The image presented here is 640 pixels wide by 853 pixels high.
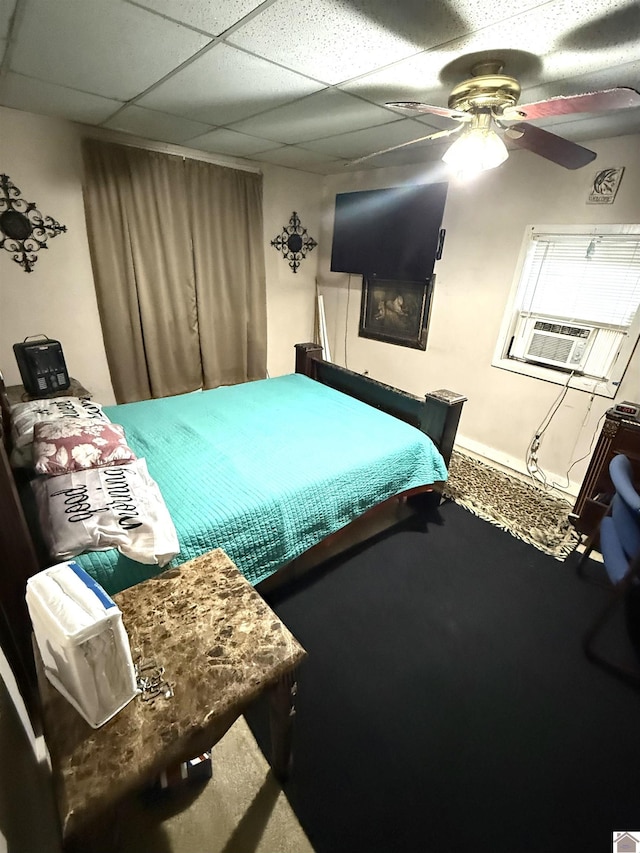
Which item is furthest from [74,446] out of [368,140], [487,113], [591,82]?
[368,140]

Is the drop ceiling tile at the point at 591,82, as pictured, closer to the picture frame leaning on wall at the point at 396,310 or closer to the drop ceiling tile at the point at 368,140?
the drop ceiling tile at the point at 368,140

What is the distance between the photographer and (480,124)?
1.51m

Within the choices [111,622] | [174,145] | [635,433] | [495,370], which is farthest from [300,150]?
[111,622]

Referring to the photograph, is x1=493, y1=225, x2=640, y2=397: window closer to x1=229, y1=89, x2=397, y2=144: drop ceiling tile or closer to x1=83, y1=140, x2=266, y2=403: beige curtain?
x1=229, y1=89, x2=397, y2=144: drop ceiling tile

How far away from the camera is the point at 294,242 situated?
4.04 m

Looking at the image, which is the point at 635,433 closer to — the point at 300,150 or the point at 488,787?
the point at 488,787

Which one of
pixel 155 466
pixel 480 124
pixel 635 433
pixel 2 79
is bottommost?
pixel 155 466

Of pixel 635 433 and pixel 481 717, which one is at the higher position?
pixel 635 433

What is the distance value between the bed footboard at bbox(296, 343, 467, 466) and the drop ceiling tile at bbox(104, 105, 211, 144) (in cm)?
165

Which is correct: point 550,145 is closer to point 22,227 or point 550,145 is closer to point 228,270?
point 228,270

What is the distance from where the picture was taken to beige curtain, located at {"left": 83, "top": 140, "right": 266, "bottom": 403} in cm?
290

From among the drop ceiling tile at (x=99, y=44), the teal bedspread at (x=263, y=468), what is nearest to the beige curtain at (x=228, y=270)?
the teal bedspread at (x=263, y=468)

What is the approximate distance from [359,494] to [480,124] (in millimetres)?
1661

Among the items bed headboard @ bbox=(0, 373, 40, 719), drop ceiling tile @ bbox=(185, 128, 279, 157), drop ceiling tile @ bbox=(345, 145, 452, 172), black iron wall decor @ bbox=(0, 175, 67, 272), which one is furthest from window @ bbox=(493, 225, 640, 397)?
black iron wall decor @ bbox=(0, 175, 67, 272)
